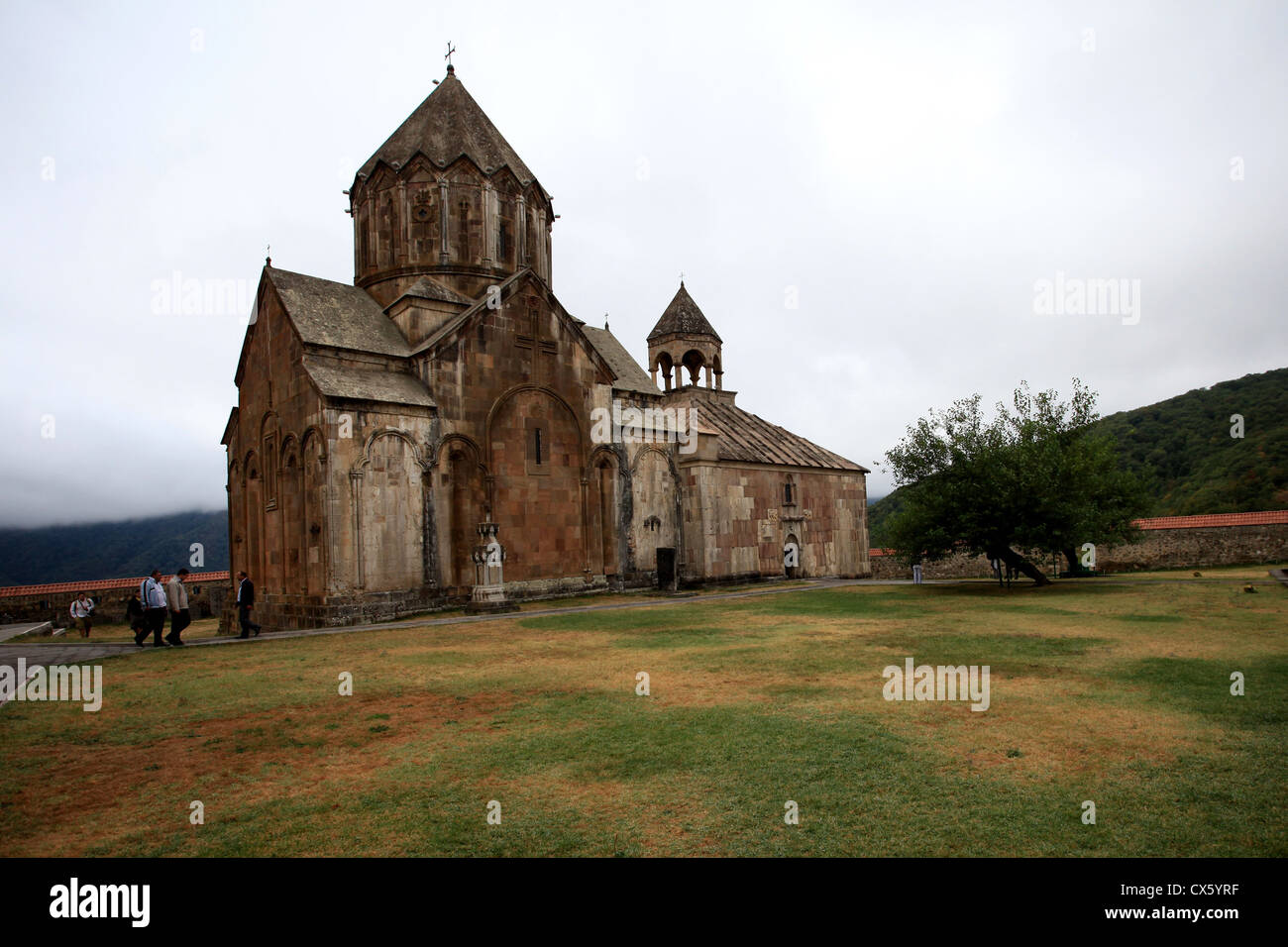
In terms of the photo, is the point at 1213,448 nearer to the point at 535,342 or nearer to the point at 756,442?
the point at 756,442

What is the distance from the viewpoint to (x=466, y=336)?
2373 centimetres

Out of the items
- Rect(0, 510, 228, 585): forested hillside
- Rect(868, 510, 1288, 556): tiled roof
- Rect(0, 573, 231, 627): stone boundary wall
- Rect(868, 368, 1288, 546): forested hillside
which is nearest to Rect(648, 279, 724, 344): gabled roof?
Rect(868, 368, 1288, 546): forested hillside

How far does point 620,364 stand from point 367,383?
12.3 metres

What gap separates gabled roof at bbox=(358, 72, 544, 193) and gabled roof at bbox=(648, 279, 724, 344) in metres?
11.5

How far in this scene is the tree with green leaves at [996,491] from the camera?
21453 mm

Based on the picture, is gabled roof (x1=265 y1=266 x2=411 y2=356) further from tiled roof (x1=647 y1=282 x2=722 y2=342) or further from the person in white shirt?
tiled roof (x1=647 y1=282 x2=722 y2=342)

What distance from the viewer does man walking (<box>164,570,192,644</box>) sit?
15.9 metres

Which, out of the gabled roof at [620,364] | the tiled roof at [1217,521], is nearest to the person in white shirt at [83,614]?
the gabled roof at [620,364]

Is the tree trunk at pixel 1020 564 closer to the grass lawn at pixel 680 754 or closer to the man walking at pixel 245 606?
the grass lawn at pixel 680 754

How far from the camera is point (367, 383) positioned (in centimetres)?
2159

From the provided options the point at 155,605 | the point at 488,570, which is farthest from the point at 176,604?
the point at 488,570

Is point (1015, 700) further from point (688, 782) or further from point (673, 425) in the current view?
point (673, 425)

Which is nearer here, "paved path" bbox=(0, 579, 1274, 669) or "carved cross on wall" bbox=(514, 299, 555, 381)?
"paved path" bbox=(0, 579, 1274, 669)

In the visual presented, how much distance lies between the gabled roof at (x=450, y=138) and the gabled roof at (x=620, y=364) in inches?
280
